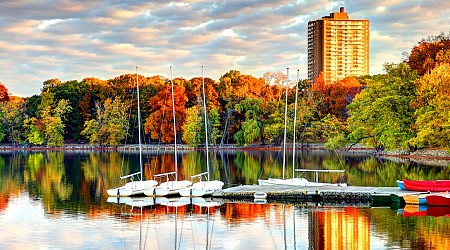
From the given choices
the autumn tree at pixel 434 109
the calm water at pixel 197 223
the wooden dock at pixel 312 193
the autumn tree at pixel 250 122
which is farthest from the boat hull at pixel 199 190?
the autumn tree at pixel 250 122

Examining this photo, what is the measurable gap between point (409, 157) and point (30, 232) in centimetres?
4953

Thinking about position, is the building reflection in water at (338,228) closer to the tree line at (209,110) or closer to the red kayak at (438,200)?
the red kayak at (438,200)

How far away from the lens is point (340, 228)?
2734 centimetres

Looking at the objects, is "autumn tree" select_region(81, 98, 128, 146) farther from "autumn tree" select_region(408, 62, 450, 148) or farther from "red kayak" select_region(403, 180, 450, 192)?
"red kayak" select_region(403, 180, 450, 192)

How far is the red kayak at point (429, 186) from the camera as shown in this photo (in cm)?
3453

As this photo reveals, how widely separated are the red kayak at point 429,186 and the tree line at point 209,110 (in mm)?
36467

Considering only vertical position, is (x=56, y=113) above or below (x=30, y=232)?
above

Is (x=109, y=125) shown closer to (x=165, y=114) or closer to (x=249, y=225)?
(x=165, y=114)

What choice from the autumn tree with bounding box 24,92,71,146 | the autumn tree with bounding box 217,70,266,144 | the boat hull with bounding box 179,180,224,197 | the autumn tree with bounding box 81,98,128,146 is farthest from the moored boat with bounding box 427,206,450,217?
the autumn tree with bounding box 24,92,71,146

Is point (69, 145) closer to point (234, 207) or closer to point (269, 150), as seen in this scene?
point (269, 150)

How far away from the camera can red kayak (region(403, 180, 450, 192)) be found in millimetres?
34531

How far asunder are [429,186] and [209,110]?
69293 mm

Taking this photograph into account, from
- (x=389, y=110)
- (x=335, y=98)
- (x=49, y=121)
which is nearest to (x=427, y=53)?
(x=389, y=110)

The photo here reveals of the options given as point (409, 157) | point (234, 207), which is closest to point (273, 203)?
point (234, 207)
